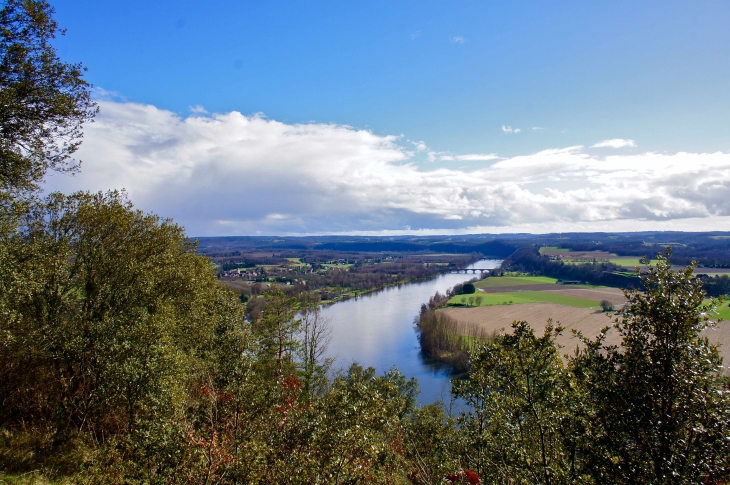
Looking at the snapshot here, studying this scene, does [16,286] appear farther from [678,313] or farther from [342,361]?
[342,361]

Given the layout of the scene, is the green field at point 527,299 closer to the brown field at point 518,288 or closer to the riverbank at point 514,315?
the riverbank at point 514,315

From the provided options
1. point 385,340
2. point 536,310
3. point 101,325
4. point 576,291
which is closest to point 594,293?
point 576,291

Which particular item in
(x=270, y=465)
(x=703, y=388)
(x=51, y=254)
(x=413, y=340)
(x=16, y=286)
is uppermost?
(x=51, y=254)

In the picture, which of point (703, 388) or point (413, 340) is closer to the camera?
point (703, 388)

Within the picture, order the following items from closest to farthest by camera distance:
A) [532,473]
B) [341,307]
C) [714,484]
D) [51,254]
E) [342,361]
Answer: [714,484]
[532,473]
[51,254]
[342,361]
[341,307]

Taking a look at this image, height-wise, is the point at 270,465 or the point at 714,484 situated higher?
the point at 714,484

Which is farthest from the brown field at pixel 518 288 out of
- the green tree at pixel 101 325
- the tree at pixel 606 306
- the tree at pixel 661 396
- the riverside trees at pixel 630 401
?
the tree at pixel 661 396

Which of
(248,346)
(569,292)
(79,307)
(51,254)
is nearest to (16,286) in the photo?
(51,254)
